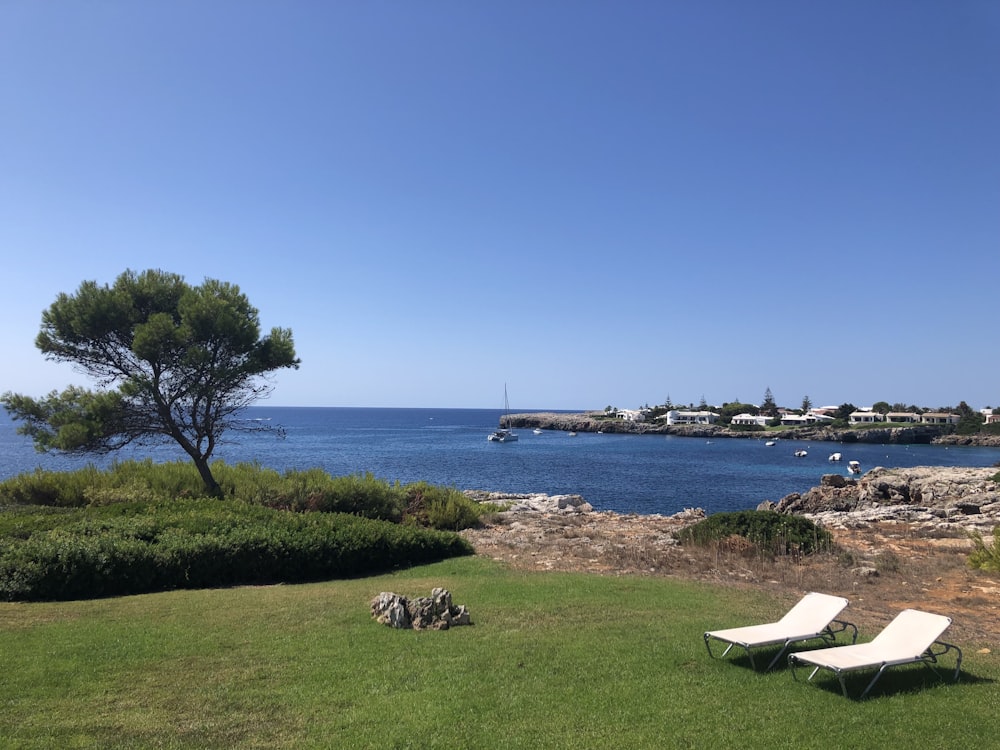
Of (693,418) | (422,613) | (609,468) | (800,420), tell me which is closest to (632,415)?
(693,418)

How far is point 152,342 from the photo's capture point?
18.3 meters

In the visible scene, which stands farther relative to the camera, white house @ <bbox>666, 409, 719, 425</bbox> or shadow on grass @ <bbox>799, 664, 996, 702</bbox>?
white house @ <bbox>666, 409, 719, 425</bbox>

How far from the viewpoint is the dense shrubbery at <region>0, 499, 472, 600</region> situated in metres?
10.3

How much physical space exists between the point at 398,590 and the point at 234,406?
11650 mm

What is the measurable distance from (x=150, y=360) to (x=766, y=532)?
1690cm

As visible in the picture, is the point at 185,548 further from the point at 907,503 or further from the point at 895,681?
the point at 907,503

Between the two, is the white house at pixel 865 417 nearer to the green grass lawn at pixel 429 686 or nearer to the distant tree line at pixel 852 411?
the distant tree line at pixel 852 411

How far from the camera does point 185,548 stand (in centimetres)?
1152

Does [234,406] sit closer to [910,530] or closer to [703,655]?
[703,655]

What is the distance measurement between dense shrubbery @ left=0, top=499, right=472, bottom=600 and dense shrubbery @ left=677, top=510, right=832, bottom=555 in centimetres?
576

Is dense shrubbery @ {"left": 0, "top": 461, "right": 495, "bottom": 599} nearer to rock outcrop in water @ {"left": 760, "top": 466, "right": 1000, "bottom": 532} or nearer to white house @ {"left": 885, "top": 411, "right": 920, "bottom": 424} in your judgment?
rock outcrop in water @ {"left": 760, "top": 466, "right": 1000, "bottom": 532}

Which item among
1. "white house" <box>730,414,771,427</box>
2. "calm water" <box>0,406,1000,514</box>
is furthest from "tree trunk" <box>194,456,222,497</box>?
"white house" <box>730,414,771,427</box>

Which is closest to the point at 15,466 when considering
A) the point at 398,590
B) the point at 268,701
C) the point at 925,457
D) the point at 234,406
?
the point at 234,406

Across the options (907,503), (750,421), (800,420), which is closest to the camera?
(907,503)
